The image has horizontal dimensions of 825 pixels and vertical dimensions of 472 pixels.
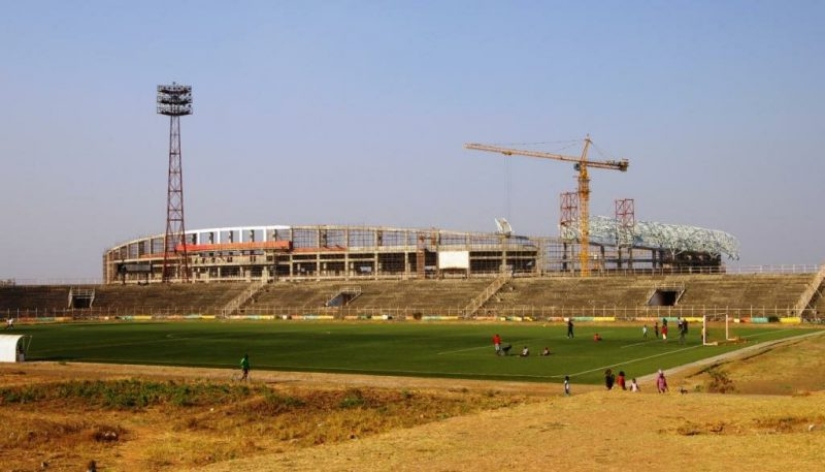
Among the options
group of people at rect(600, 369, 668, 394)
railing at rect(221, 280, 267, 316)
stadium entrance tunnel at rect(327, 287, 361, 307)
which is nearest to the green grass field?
group of people at rect(600, 369, 668, 394)

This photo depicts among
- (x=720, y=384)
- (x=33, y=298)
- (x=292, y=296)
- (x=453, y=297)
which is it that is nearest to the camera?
(x=720, y=384)

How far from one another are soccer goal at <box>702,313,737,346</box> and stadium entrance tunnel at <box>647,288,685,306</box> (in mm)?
10957

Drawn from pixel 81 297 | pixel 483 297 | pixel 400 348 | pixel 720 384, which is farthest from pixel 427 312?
pixel 720 384

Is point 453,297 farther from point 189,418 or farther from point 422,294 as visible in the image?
point 189,418

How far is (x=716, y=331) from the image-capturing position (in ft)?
246

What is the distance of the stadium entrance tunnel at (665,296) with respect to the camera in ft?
333

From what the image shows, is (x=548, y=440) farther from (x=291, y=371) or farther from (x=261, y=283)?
(x=261, y=283)

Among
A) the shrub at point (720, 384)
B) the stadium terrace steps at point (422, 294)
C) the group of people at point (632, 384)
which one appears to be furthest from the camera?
the stadium terrace steps at point (422, 294)

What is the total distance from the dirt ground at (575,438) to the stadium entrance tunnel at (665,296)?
61.2m

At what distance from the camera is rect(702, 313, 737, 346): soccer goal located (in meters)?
63.4

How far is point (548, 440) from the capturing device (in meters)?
25.6

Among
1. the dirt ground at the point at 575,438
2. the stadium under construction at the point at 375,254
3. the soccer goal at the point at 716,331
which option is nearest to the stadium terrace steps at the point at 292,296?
the stadium under construction at the point at 375,254

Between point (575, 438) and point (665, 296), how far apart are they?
272 feet

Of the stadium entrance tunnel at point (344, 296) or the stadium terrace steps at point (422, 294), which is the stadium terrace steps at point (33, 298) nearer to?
the stadium entrance tunnel at point (344, 296)
